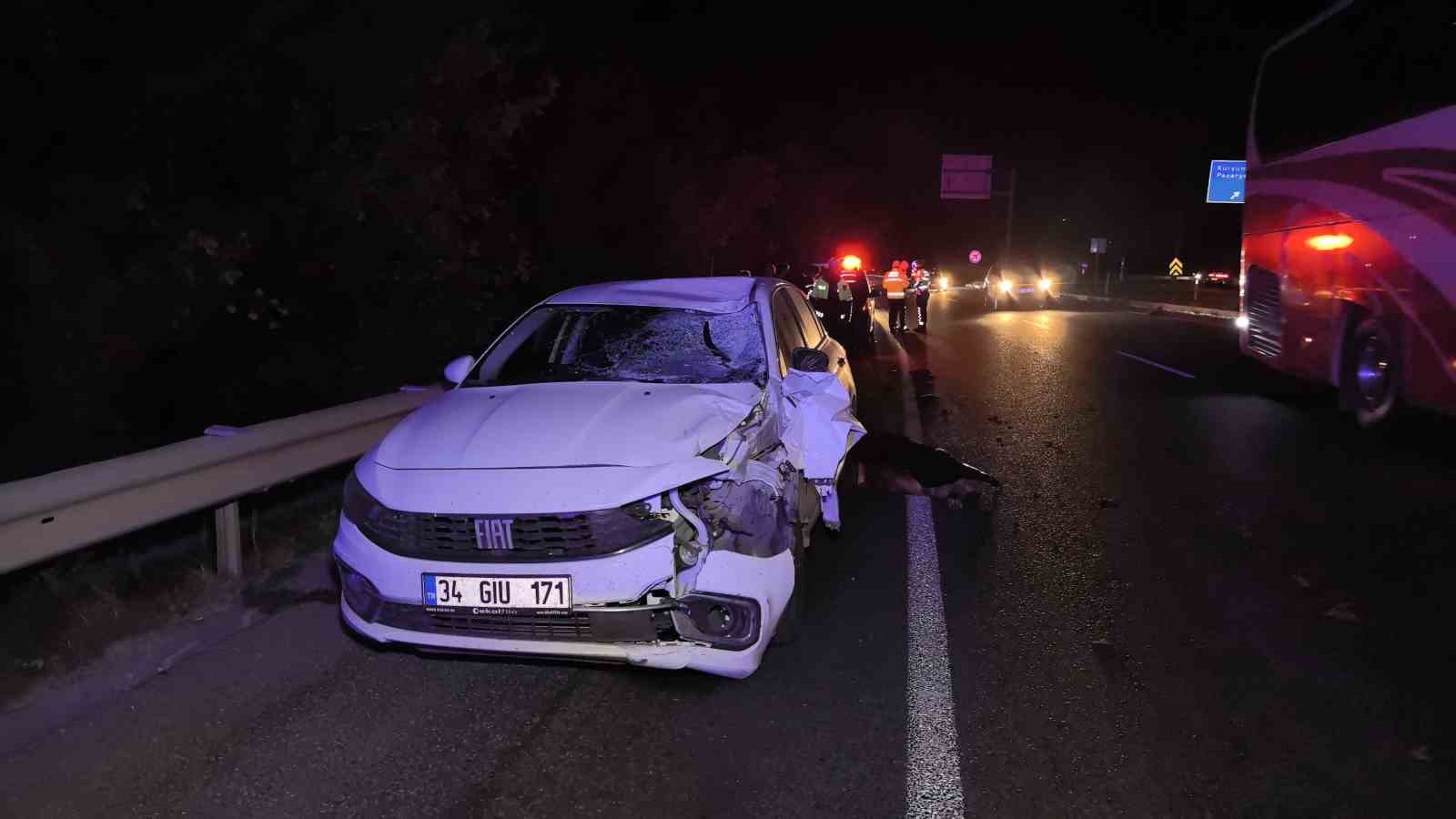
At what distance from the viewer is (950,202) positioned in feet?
388

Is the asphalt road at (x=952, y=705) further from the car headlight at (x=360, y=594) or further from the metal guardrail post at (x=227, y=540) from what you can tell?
the metal guardrail post at (x=227, y=540)

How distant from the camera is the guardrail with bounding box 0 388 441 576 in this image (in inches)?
165

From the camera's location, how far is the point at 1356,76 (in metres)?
9.34

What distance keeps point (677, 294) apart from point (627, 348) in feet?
1.96

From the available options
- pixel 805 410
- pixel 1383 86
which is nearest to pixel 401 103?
pixel 805 410

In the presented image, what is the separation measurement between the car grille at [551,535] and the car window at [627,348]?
55.6 inches

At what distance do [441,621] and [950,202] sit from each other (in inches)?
4731

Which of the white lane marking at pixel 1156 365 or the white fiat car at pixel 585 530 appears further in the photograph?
the white lane marking at pixel 1156 365

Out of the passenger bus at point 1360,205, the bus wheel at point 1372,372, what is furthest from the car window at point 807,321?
the bus wheel at point 1372,372

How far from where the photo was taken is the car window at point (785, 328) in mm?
5590

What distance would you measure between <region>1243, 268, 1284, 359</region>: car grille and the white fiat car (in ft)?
29.4

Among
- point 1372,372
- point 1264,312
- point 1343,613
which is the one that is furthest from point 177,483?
point 1264,312

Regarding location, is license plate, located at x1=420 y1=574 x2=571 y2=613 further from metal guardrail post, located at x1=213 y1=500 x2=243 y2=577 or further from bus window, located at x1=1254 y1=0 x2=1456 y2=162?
bus window, located at x1=1254 y1=0 x2=1456 y2=162

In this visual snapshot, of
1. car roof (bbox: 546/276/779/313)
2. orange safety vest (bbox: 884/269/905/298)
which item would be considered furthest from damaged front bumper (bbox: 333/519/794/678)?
orange safety vest (bbox: 884/269/905/298)
